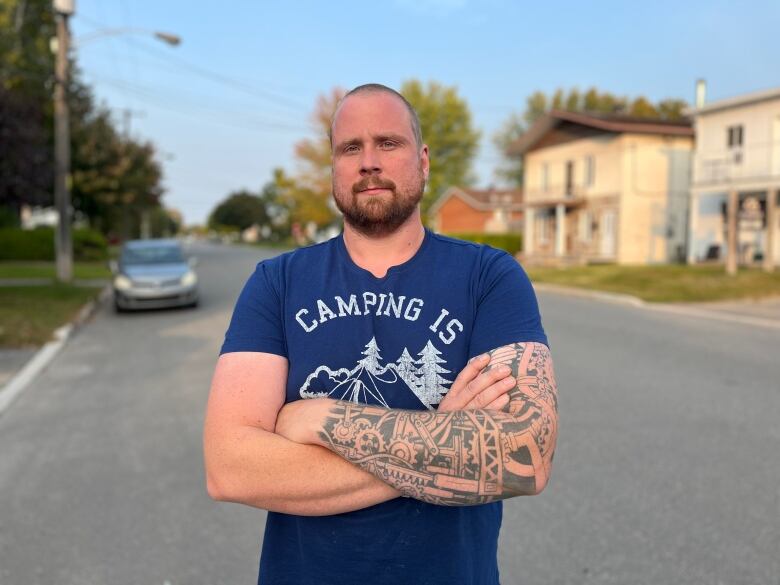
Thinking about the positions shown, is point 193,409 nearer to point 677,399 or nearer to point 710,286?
point 677,399

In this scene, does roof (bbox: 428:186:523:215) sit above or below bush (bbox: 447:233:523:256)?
above

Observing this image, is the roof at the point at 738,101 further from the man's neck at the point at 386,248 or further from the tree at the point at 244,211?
the tree at the point at 244,211

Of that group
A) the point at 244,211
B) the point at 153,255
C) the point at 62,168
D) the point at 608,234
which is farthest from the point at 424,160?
the point at 244,211

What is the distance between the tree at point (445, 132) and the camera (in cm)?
5861

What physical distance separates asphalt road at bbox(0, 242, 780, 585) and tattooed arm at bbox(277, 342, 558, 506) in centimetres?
207

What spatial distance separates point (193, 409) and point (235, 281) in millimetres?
17379

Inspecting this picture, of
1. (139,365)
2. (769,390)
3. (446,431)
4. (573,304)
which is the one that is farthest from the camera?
(573,304)

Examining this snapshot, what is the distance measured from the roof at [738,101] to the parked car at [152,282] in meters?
21.0

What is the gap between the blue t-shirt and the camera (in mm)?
1687

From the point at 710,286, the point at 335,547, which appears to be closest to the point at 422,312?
the point at 335,547

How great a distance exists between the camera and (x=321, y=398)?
170cm

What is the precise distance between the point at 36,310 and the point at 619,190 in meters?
24.5

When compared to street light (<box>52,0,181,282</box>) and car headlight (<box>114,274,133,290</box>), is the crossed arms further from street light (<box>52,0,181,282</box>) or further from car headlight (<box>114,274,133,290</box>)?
street light (<box>52,0,181,282</box>)

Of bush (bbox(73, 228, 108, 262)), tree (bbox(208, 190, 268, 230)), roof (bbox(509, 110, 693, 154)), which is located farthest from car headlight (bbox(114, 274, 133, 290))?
tree (bbox(208, 190, 268, 230))
